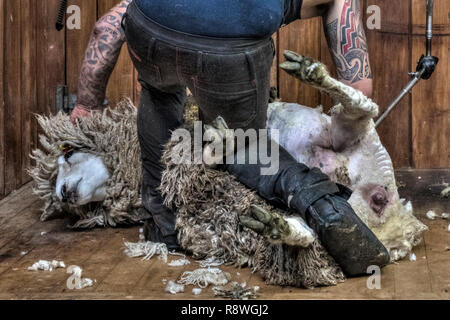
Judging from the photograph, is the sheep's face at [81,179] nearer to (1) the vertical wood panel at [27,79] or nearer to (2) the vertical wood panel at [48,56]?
(1) the vertical wood panel at [27,79]

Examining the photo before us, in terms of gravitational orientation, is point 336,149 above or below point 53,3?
below

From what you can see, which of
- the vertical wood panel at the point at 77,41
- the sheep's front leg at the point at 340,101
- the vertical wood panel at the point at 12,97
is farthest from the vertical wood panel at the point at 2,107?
the sheep's front leg at the point at 340,101

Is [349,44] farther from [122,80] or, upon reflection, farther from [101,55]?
[122,80]

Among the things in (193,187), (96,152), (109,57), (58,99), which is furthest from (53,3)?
(193,187)

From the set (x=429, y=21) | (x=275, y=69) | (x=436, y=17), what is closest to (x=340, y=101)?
(x=429, y=21)

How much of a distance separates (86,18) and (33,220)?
4.04 ft

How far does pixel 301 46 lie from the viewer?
380cm

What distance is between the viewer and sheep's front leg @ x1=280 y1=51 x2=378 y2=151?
2186 mm

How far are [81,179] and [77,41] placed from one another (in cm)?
120

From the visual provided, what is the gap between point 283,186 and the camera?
2.34 metres

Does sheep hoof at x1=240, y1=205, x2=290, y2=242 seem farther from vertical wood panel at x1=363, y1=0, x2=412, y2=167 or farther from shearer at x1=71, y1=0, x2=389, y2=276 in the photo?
vertical wood panel at x1=363, y1=0, x2=412, y2=167

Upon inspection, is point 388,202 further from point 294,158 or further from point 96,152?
point 96,152

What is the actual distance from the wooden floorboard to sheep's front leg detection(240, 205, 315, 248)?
0.17 metres

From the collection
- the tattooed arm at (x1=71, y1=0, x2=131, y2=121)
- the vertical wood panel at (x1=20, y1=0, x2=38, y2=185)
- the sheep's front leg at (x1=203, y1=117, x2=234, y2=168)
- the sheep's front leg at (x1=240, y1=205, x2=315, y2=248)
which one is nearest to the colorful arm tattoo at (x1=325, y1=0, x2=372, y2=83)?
the sheep's front leg at (x1=203, y1=117, x2=234, y2=168)
